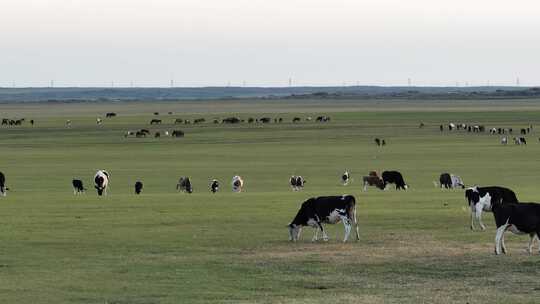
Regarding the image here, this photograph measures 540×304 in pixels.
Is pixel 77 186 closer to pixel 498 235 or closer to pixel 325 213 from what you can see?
pixel 325 213

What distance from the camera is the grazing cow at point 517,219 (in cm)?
2070

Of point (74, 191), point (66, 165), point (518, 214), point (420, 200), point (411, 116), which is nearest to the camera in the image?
point (518, 214)

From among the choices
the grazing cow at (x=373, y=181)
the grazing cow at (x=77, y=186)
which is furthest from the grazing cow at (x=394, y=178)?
the grazing cow at (x=77, y=186)

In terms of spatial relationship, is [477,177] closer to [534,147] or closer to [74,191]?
[74,191]

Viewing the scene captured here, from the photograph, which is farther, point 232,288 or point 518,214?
point 518,214

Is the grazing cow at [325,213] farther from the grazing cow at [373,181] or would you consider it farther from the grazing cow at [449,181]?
the grazing cow at [373,181]

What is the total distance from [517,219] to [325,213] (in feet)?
15.0

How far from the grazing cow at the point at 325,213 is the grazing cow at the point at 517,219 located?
358cm

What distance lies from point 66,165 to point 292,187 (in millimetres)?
20642

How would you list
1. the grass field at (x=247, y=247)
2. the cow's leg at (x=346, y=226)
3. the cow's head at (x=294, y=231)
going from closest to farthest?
the grass field at (x=247, y=247) < the cow's leg at (x=346, y=226) < the cow's head at (x=294, y=231)

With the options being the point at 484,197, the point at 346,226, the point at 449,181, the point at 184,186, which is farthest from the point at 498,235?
the point at 184,186

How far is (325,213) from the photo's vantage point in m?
23.5

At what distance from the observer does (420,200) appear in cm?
3319

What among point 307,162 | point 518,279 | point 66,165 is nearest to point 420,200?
point 518,279
